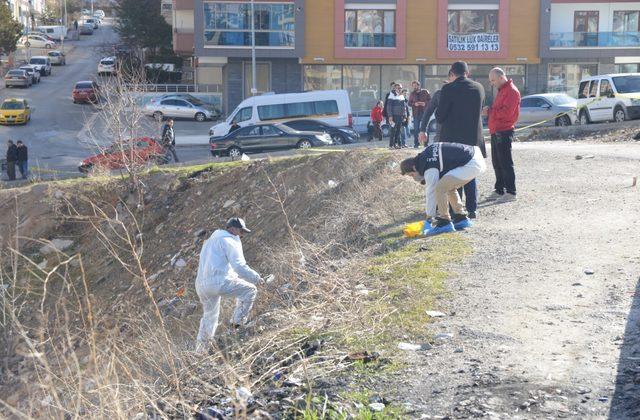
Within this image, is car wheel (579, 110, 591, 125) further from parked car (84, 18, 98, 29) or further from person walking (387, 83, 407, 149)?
parked car (84, 18, 98, 29)

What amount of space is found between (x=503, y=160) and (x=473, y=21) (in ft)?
115

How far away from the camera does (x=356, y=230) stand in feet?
40.6

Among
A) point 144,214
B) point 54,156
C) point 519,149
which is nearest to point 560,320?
point 519,149

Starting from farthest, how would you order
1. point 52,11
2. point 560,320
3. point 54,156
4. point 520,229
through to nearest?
point 52,11 < point 54,156 < point 520,229 < point 560,320

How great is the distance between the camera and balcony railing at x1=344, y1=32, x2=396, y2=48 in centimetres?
4612

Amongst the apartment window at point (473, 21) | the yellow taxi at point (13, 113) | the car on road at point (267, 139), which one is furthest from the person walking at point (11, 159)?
the apartment window at point (473, 21)

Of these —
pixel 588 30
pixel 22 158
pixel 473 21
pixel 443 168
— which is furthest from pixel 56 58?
pixel 443 168

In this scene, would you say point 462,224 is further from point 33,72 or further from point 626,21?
point 33,72

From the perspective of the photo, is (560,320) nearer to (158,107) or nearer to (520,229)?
(520,229)

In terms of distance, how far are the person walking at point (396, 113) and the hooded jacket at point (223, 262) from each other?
12.6 meters

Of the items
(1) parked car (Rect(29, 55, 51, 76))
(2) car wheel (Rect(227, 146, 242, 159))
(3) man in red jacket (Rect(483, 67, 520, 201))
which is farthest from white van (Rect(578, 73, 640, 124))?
(1) parked car (Rect(29, 55, 51, 76))

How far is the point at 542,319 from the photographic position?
26.7 feet

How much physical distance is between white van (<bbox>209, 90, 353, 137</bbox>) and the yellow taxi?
14.6 meters

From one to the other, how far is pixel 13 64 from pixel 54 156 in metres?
35.6
